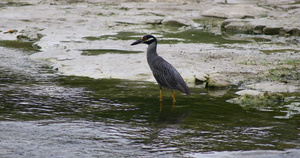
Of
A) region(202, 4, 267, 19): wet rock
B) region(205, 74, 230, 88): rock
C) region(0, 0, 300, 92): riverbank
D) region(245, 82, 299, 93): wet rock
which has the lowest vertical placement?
region(245, 82, 299, 93): wet rock

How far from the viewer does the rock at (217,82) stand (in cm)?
774

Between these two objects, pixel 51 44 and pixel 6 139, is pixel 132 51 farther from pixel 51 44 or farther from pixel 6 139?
pixel 6 139

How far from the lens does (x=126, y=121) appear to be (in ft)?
17.9

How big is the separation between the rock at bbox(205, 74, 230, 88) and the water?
167 mm

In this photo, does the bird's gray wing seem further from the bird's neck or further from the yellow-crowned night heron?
the bird's neck

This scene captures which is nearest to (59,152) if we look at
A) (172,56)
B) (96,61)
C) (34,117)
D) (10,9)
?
(34,117)

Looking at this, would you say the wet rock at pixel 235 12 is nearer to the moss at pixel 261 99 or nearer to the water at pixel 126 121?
the water at pixel 126 121

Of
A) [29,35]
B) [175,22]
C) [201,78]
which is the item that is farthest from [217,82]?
[175,22]

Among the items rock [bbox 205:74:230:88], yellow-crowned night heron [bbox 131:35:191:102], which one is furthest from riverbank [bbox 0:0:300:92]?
yellow-crowned night heron [bbox 131:35:191:102]

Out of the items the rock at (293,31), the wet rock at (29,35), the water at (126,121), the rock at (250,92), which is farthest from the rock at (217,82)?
the wet rock at (29,35)

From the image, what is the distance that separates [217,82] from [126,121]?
2.79 metres

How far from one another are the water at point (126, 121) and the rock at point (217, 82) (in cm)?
17

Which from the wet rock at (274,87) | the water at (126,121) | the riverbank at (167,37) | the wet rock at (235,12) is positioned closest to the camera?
the water at (126,121)

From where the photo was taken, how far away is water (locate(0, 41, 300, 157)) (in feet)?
14.5
